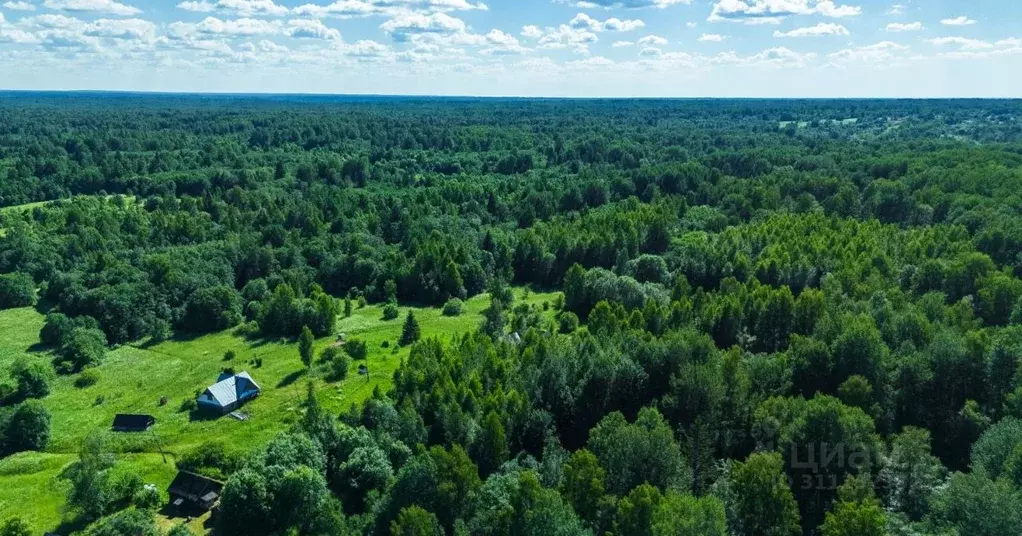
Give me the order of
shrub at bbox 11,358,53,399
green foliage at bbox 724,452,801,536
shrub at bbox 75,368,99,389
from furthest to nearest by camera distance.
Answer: shrub at bbox 75,368,99,389
shrub at bbox 11,358,53,399
green foliage at bbox 724,452,801,536

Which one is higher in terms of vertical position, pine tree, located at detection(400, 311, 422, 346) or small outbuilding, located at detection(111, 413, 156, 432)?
pine tree, located at detection(400, 311, 422, 346)

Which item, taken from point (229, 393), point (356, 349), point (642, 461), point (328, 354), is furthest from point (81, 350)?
point (642, 461)

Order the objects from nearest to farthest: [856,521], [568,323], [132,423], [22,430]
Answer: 1. [856,521]
2. [22,430]
3. [132,423]
4. [568,323]

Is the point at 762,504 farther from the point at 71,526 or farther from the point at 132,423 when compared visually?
the point at 132,423

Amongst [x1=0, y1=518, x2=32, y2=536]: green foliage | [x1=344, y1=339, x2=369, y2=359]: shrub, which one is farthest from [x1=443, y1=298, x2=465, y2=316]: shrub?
[x1=0, y1=518, x2=32, y2=536]: green foliage

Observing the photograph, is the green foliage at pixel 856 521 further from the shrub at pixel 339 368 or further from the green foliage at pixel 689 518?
the shrub at pixel 339 368

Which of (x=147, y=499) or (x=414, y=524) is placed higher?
(x=414, y=524)

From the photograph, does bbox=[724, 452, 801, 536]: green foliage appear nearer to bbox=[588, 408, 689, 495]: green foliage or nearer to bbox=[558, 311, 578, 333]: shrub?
bbox=[588, 408, 689, 495]: green foliage

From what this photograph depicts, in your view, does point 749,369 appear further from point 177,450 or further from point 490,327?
point 177,450
